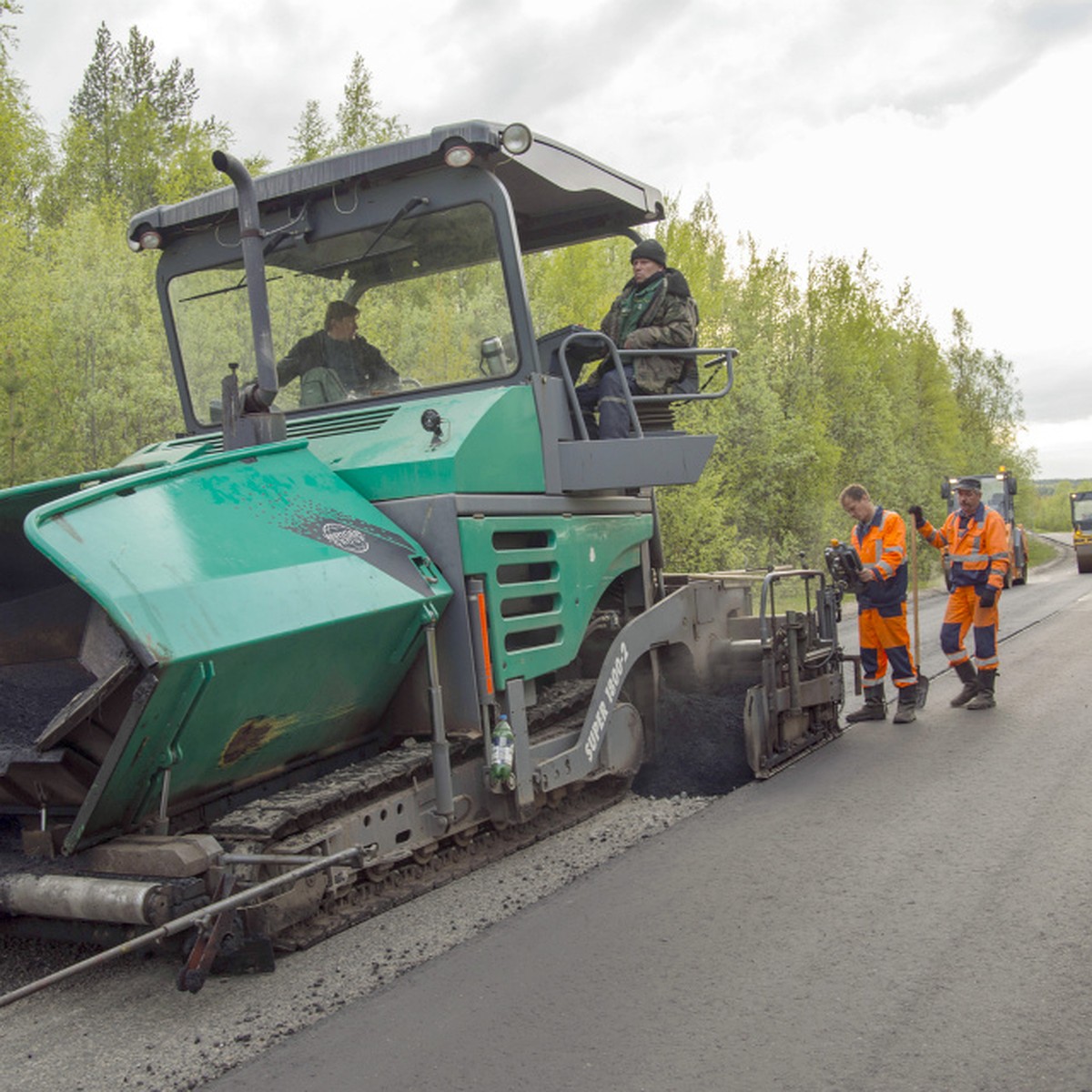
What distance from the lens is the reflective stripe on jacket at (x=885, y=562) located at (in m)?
8.34

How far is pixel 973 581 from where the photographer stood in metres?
9.08

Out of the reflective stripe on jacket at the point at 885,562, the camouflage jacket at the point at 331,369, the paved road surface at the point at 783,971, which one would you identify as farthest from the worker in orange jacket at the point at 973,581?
the camouflage jacket at the point at 331,369

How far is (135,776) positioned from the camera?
3.63m

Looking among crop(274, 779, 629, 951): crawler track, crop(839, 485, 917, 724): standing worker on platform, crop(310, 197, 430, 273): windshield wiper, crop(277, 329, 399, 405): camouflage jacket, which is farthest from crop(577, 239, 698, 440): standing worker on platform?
crop(839, 485, 917, 724): standing worker on platform

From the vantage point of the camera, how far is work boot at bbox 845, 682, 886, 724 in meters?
8.34

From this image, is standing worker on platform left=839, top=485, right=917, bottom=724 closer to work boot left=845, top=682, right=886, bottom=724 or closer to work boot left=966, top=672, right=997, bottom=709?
work boot left=845, top=682, right=886, bottom=724

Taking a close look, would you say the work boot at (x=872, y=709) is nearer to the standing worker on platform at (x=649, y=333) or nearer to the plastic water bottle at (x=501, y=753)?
the standing worker on platform at (x=649, y=333)

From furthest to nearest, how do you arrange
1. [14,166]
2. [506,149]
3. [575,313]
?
[14,166]
[575,313]
[506,149]

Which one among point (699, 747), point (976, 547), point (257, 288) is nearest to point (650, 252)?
point (257, 288)

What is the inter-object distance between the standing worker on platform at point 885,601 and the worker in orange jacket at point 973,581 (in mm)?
403

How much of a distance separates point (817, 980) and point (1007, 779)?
9.92ft

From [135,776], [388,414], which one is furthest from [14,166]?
[135,776]

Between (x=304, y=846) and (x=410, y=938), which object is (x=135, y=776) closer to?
(x=304, y=846)

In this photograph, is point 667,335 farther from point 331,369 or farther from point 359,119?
point 359,119
